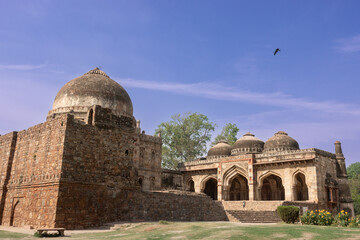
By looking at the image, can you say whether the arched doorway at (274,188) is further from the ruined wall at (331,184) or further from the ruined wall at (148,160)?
the ruined wall at (148,160)

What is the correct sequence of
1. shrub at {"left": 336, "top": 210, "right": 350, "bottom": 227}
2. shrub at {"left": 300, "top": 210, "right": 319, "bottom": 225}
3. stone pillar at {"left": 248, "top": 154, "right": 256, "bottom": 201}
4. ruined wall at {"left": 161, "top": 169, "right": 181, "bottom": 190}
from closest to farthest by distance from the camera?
shrub at {"left": 336, "top": 210, "right": 350, "bottom": 227} < shrub at {"left": 300, "top": 210, "right": 319, "bottom": 225} < stone pillar at {"left": 248, "top": 154, "right": 256, "bottom": 201} < ruined wall at {"left": 161, "top": 169, "right": 181, "bottom": 190}

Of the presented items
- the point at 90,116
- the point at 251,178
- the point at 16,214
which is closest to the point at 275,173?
the point at 251,178

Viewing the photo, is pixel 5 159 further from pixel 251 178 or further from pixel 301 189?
pixel 301 189

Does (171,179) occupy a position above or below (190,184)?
above

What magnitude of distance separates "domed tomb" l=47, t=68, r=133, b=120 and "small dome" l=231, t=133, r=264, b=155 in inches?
488

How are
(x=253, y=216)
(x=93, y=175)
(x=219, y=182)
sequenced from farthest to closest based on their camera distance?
1. (x=219, y=182)
2. (x=253, y=216)
3. (x=93, y=175)

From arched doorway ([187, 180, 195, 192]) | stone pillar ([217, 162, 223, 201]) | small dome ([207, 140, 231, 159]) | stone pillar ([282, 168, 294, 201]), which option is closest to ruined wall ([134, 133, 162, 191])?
arched doorway ([187, 180, 195, 192])

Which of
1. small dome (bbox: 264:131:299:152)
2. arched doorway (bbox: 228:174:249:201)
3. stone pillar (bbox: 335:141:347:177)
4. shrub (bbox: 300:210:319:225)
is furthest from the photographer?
arched doorway (bbox: 228:174:249:201)

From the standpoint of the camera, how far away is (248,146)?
100 feet

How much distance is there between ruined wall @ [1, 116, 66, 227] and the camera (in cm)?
1293

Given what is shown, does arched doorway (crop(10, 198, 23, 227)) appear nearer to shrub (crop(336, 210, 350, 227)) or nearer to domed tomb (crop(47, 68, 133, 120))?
domed tomb (crop(47, 68, 133, 120))

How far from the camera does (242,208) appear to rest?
2177 centimetres

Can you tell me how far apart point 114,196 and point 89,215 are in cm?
140

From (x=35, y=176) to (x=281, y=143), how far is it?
20.9 metres
